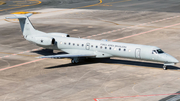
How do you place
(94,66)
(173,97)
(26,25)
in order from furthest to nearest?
(26,25), (94,66), (173,97)

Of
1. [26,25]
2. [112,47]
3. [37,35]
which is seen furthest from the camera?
[26,25]

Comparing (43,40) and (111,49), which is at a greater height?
Answer: (43,40)

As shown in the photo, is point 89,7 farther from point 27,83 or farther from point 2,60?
point 27,83

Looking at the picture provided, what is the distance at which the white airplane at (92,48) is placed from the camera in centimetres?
3738

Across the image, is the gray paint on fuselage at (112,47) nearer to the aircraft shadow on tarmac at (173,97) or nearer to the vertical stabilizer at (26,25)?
the vertical stabilizer at (26,25)

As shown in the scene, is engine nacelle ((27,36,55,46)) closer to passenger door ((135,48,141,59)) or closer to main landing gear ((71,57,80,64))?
main landing gear ((71,57,80,64))

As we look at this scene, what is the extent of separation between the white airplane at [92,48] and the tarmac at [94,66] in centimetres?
135

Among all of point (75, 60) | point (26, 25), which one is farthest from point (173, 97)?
point (26, 25)

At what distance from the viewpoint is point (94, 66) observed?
131 feet

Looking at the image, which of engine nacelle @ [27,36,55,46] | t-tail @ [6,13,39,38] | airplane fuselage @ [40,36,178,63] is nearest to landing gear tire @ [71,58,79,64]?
airplane fuselage @ [40,36,178,63]

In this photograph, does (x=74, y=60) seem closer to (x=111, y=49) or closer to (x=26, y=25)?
(x=111, y=49)

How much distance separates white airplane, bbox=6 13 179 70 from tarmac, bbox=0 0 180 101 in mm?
1346

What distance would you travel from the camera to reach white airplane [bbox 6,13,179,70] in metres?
37.4

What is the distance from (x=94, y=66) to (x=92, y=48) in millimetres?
2531
